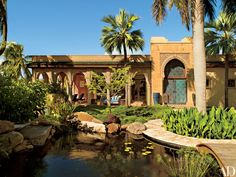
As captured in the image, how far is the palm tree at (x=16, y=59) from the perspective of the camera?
2542 cm

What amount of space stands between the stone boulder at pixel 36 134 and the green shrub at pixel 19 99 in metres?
1.76

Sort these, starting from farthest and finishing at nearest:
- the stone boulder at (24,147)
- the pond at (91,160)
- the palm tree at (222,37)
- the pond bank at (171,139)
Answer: the palm tree at (222,37), the pond bank at (171,139), the stone boulder at (24,147), the pond at (91,160)

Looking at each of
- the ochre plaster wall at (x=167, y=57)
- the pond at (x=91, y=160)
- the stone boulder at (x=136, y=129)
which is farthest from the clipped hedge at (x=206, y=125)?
the ochre plaster wall at (x=167, y=57)

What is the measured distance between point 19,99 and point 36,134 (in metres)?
2.84

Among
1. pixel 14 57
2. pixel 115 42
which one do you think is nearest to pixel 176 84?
pixel 115 42

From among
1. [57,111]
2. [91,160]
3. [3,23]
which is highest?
[3,23]

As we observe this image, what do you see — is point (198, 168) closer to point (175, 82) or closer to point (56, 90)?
point (56, 90)

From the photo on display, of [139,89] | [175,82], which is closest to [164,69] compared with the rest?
[175,82]

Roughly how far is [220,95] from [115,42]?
1064 centimetres

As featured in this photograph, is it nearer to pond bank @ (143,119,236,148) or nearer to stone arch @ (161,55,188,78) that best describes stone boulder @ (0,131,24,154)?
pond bank @ (143,119,236,148)

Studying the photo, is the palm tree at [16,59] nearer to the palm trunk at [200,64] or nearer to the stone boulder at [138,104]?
the stone boulder at [138,104]

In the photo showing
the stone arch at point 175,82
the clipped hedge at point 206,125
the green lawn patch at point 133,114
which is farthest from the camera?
the stone arch at point 175,82

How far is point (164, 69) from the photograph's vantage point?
79.6 feet

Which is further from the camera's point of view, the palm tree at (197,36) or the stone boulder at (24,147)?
the palm tree at (197,36)
